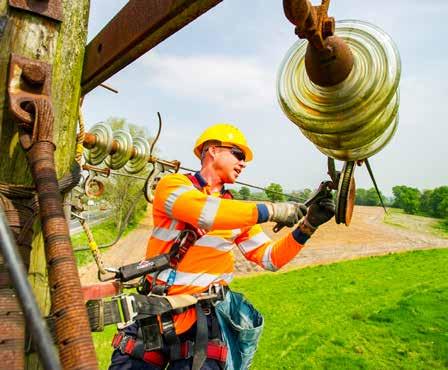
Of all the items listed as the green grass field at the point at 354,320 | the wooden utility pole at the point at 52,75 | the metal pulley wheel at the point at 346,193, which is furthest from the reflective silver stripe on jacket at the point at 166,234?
the green grass field at the point at 354,320

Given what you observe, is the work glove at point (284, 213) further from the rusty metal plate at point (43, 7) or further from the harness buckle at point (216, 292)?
the rusty metal plate at point (43, 7)

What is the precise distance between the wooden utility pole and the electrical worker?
48.6 inches

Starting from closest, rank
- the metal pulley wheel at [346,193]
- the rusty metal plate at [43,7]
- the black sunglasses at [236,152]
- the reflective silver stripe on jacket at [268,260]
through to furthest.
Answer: the rusty metal plate at [43,7] → the metal pulley wheel at [346,193] → the black sunglasses at [236,152] → the reflective silver stripe on jacket at [268,260]

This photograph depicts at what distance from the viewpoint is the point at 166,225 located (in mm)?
3004

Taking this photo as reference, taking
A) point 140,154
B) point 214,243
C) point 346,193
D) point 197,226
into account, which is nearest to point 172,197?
point 197,226

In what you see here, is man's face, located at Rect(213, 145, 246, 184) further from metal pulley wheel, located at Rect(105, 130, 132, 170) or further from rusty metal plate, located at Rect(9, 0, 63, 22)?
metal pulley wheel, located at Rect(105, 130, 132, 170)

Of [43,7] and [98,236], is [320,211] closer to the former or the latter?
[43,7]

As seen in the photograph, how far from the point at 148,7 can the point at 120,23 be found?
198 mm

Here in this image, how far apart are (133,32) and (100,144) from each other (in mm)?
3965

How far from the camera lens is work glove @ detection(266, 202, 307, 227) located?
2.88 metres

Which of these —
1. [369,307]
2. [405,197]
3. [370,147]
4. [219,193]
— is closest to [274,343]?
[369,307]

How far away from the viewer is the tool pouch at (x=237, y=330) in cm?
296

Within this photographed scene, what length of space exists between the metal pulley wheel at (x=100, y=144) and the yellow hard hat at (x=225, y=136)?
7.56 feet

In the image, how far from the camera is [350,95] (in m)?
1.66
